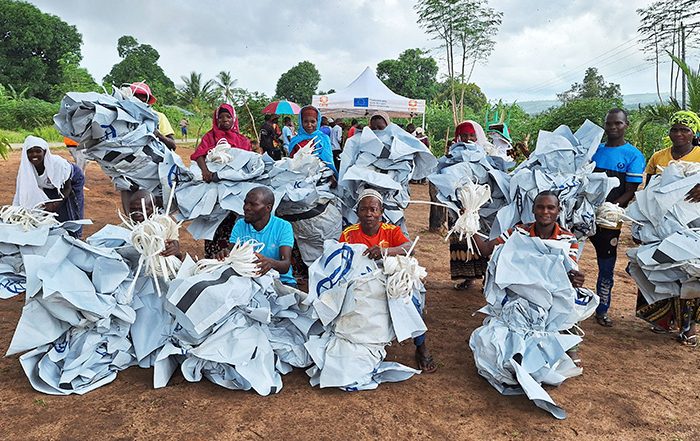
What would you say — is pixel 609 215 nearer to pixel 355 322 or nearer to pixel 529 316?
pixel 529 316

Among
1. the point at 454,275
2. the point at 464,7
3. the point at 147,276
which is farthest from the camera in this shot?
the point at 464,7

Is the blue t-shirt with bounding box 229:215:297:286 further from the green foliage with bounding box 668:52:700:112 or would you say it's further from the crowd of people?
the green foliage with bounding box 668:52:700:112

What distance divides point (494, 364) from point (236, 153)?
230cm

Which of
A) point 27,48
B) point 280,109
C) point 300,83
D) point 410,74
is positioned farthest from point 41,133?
point 300,83

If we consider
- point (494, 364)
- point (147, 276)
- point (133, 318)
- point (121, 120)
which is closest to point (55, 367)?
point (133, 318)

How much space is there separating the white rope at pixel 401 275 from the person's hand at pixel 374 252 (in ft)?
0.29

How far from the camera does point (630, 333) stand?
3.77 meters

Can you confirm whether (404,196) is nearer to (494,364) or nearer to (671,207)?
(494,364)

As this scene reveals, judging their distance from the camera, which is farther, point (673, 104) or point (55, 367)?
point (673, 104)

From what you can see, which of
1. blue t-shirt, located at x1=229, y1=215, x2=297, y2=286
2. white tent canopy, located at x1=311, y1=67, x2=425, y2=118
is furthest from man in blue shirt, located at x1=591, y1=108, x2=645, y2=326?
white tent canopy, located at x1=311, y1=67, x2=425, y2=118

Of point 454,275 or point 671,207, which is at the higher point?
point 671,207

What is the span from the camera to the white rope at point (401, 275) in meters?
2.69

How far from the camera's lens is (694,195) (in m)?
3.33

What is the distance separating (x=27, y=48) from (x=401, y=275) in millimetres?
38060
